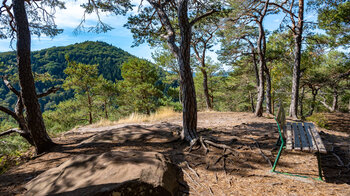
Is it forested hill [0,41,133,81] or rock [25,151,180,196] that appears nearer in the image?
rock [25,151,180,196]

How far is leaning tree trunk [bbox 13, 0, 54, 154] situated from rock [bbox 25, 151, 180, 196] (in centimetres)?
237

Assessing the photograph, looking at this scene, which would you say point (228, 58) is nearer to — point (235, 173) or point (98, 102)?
point (235, 173)

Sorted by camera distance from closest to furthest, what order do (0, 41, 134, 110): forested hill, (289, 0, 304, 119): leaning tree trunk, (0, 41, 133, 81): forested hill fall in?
(289, 0, 304, 119): leaning tree trunk, (0, 41, 134, 110): forested hill, (0, 41, 133, 81): forested hill


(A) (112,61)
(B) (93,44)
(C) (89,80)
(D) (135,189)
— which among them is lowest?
(D) (135,189)

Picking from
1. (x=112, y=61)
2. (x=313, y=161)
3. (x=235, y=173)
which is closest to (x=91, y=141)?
(x=235, y=173)

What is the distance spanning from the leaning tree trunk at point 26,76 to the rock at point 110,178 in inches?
93.3

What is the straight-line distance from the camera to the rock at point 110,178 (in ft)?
5.52

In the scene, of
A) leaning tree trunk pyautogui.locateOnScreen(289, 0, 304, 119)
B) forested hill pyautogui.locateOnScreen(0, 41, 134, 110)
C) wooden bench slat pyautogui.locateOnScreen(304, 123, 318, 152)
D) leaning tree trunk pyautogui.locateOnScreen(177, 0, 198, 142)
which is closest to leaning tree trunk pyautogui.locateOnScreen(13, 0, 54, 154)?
leaning tree trunk pyautogui.locateOnScreen(177, 0, 198, 142)

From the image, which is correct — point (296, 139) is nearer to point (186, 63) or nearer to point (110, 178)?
point (186, 63)

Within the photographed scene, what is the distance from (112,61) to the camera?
8812 centimetres

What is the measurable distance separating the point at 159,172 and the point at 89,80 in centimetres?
1605

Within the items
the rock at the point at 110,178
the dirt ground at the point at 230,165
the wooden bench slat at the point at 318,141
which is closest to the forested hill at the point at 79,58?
the dirt ground at the point at 230,165

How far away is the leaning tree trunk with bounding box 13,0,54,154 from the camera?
3.79m

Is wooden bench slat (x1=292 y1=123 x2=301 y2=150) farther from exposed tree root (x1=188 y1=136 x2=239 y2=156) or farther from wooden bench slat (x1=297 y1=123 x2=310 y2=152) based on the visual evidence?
exposed tree root (x1=188 y1=136 x2=239 y2=156)
